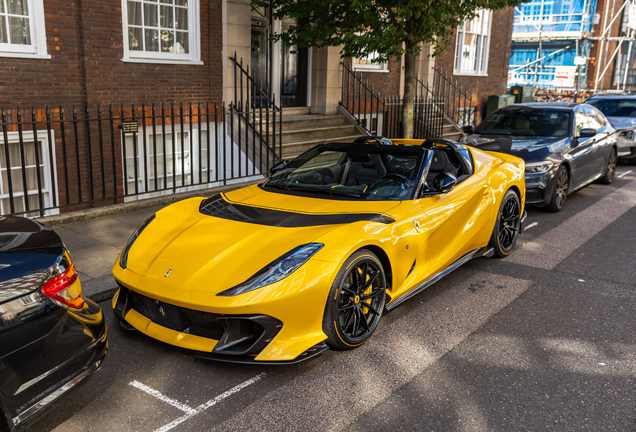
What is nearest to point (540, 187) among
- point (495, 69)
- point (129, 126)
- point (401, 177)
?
point (401, 177)

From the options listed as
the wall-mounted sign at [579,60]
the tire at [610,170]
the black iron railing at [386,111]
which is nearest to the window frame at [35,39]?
the black iron railing at [386,111]

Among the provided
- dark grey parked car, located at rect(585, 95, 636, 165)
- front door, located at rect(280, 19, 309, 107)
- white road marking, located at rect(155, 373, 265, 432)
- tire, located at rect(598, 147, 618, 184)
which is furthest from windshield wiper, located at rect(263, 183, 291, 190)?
dark grey parked car, located at rect(585, 95, 636, 165)

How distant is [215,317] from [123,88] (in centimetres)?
718

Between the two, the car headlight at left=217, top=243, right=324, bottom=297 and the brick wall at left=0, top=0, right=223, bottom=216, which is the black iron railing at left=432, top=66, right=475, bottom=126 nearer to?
the brick wall at left=0, top=0, right=223, bottom=216

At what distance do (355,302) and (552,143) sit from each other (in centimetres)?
623

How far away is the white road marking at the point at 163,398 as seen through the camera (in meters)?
3.46

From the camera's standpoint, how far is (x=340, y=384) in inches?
148

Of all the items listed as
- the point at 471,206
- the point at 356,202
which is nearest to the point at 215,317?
the point at 356,202

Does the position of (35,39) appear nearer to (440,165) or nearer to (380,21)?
(380,21)

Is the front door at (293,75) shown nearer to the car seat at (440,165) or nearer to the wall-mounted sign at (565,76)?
the car seat at (440,165)

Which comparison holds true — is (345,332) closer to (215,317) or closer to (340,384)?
(340,384)

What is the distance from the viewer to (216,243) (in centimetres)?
413

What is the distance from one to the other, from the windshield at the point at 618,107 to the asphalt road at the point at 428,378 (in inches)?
430

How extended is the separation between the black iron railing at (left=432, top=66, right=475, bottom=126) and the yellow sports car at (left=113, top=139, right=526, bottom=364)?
12039mm
